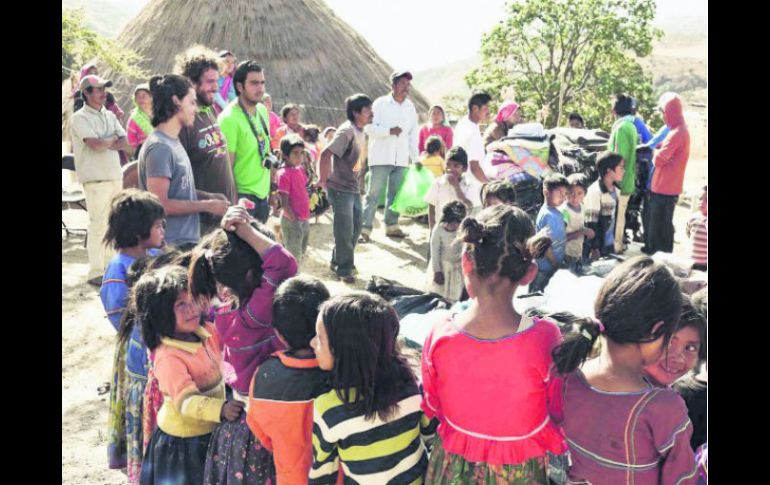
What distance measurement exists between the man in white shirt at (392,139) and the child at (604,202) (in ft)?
6.96

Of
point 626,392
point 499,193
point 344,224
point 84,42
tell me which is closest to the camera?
point 626,392

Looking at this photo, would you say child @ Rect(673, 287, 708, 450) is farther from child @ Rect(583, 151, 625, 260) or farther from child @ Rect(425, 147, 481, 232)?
child @ Rect(583, 151, 625, 260)

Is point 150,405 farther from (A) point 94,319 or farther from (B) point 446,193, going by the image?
(B) point 446,193

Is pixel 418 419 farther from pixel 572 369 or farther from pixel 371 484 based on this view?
pixel 572 369

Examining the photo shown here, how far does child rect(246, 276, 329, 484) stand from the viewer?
2338 mm

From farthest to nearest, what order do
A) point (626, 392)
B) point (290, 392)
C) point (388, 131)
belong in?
point (388, 131) → point (290, 392) → point (626, 392)

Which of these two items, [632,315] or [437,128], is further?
[437,128]

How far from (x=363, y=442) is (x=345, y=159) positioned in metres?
4.48

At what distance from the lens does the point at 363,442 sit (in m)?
2.26

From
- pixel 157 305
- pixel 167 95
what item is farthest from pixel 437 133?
pixel 157 305

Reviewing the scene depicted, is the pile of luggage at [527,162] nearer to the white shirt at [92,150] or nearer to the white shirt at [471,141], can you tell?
the white shirt at [471,141]
